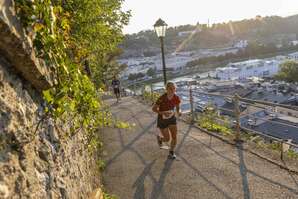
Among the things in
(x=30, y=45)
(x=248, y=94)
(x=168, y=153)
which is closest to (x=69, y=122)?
(x=30, y=45)

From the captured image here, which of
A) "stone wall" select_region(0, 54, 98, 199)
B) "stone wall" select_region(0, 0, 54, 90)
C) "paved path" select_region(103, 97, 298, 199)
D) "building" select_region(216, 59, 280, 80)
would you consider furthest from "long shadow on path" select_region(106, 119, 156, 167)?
"building" select_region(216, 59, 280, 80)

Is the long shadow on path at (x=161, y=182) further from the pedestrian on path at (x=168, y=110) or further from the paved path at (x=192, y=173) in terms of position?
the pedestrian on path at (x=168, y=110)

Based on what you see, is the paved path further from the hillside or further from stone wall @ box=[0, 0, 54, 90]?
the hillside

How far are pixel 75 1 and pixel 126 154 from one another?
12.2 feet

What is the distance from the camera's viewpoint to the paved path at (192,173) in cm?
534

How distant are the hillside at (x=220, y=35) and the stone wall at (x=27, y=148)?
3799 inches

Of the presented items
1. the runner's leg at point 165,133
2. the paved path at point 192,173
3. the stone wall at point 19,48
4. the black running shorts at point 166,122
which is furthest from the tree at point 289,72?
the stone wall at point 19,48

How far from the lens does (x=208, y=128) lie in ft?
30.6

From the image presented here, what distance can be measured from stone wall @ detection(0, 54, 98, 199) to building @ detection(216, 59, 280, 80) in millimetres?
54047

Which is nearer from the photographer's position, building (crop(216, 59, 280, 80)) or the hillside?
building (crop(216, 59, 280, 80))

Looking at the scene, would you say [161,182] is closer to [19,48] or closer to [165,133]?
[165,133]

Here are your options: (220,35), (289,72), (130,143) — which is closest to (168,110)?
(130,143)

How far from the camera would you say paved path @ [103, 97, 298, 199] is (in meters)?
5.34

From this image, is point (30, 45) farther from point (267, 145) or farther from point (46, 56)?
point (267, 145)
